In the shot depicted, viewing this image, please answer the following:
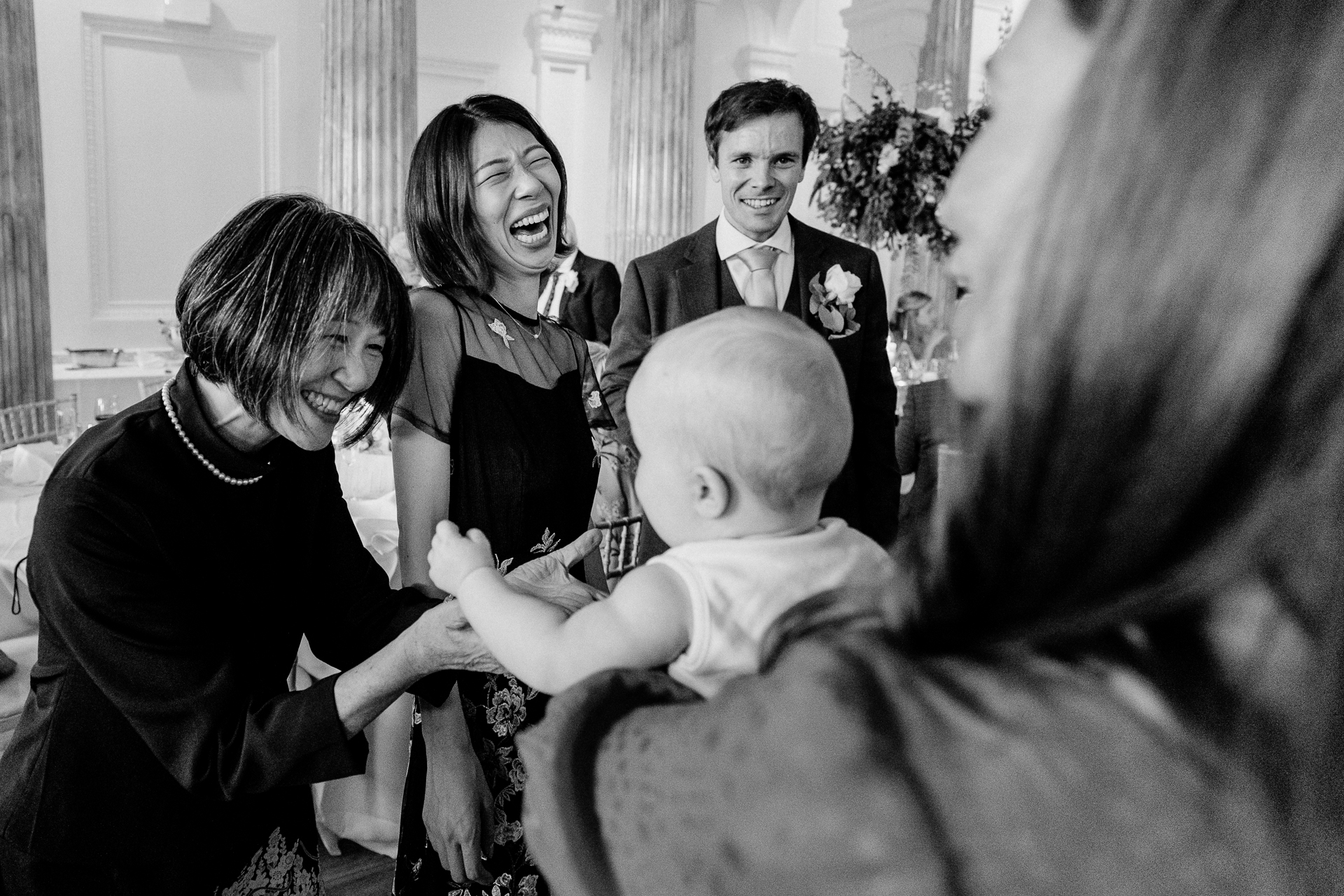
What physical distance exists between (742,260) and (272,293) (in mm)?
1851

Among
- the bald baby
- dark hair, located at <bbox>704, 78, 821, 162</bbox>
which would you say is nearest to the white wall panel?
dark hair, located at <bbox>704, 78, 821, 162</bbox>

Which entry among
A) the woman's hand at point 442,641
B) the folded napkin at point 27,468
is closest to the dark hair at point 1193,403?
the woman's hand at point 442,641

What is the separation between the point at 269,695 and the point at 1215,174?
1368mm

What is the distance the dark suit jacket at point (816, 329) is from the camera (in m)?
2.98

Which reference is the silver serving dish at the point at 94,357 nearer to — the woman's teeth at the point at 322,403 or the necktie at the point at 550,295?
the necktie at the point at 550,295

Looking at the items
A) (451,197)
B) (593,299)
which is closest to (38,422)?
(593,299)

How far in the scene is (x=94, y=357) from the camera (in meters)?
7.75

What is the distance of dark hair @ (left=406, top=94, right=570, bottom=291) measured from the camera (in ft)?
6.09

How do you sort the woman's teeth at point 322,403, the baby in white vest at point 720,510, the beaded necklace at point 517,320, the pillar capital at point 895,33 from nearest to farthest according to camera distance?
the baby in white vest at point 720,510
the woman's teeth at point 322,403
the beaded necklace at point 517,320
the pillar capital at point 895,33

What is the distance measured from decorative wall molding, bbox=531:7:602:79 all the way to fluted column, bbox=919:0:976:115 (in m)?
3.30

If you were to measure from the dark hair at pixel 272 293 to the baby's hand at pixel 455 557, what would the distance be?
1.15ft

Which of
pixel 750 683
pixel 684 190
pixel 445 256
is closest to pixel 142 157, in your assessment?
pixel 684 190

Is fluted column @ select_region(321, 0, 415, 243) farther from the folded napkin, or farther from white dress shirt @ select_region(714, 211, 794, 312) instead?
white dress shirt @ select_region(714, 211, 794, 312)

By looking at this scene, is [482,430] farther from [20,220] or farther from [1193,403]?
[20,220]
